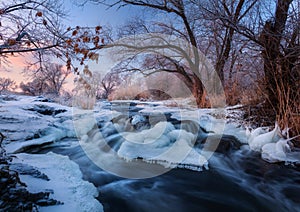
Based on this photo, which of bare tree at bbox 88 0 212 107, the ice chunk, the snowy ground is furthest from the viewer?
bare tree at bbox 88 0 212 107

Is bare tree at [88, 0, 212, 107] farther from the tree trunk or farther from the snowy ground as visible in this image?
the snowy ground

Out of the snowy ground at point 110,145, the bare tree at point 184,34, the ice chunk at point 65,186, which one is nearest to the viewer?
the ice chunk at point 65,186

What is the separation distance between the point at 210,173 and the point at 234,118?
2.30 meters

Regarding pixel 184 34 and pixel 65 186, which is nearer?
pixel 65 186

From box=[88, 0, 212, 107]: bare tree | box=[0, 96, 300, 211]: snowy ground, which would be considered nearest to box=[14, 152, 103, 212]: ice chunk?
box=[0, 96, 300, 211]: snowy ground

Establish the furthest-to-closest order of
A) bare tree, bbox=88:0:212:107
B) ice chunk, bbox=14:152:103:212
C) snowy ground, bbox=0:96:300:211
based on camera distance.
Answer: bare tree, bbox=88:0:212:107 → snowy ground, bbox=0:96:300:211 → ice chunk, bbox=14:152:103:212

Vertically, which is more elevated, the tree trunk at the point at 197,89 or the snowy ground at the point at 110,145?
the tree trunk at the point at 197,89

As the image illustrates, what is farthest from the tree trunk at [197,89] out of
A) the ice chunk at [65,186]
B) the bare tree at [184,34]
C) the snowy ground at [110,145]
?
the ice chunk at [65,186]

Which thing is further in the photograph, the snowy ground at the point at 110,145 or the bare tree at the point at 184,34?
the bare tree at the point at 184,34

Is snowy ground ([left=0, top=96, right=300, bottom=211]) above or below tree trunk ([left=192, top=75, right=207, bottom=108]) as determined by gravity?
below

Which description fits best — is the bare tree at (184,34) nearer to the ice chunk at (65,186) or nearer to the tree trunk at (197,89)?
the tree trunk at (197,89)

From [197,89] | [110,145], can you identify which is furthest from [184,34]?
[110,145]

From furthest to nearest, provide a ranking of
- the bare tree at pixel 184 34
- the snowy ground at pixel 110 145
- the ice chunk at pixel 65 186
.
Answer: the bare tree at pixel 184 34
the snowy ground at pixel 110 145
the ice chunk at pixel 65 186

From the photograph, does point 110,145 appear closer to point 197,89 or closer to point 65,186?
point 65,186
